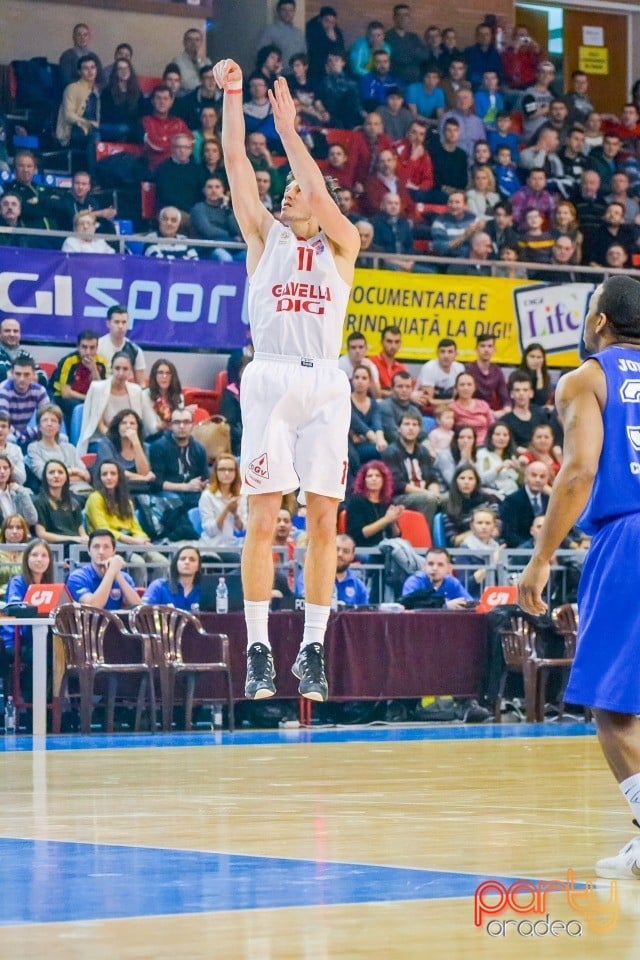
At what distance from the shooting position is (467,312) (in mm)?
19031

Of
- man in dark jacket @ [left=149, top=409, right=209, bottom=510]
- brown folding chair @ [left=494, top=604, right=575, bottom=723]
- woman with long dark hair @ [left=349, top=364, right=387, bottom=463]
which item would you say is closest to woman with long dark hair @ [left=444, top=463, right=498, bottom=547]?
woman with long dark hair @ [left=349, top=364, right=387, bottom=463]

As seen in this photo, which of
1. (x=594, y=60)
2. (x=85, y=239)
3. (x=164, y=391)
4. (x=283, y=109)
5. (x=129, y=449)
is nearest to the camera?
(x=283, y=109)

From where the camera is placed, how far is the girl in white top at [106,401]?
15.9 meters

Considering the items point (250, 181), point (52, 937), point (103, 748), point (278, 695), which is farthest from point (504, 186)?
point (52, 937)

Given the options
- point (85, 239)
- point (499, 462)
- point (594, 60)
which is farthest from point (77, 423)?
point (594, 60)

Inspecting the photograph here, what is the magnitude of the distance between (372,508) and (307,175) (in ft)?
29.5

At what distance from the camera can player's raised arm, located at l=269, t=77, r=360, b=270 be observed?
23.4ft

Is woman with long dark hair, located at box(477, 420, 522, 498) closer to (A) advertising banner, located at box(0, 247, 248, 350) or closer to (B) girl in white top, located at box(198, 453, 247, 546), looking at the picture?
(A) advertising banner, located at box(0, 247, 248, 350)

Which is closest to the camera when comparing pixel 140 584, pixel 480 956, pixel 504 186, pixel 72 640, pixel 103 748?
pixel 480 956

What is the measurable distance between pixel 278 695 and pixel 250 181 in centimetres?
713

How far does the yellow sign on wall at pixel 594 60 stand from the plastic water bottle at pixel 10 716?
662 inches

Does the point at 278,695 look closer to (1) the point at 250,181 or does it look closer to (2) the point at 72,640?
(2) the point at 72,640

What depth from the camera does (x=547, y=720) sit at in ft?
49.2

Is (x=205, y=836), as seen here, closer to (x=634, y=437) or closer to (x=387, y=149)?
(x=634, y=437)
